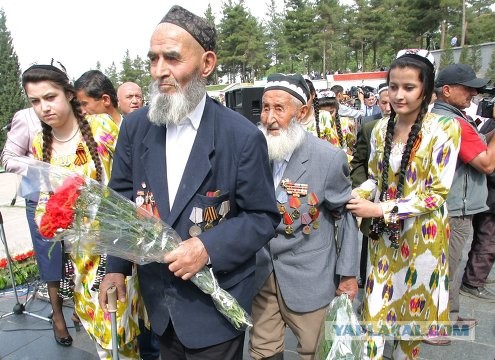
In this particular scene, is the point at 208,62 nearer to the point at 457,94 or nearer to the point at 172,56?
the point at 172,56

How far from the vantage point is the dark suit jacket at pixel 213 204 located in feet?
5.35

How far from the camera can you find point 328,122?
4.84 meters

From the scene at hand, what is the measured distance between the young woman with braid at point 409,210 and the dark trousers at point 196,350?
79 cm

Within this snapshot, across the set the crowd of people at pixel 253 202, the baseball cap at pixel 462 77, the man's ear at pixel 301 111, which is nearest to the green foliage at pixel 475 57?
the baseball cap at pixel 462 77

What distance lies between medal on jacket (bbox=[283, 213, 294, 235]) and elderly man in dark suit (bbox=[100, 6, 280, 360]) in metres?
0.45

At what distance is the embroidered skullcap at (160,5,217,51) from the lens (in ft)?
5.47

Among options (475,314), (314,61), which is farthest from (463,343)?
(314,61)

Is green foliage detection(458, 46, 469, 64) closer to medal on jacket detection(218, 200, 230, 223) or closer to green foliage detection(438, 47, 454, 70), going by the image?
green foliage detection(438, 47, 454, 70)

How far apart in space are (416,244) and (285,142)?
3.02 ft

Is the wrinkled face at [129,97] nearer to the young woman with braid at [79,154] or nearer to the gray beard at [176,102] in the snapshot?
the young woman with braid at [79,154]

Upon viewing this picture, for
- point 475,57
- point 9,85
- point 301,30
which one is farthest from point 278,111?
point 301,30

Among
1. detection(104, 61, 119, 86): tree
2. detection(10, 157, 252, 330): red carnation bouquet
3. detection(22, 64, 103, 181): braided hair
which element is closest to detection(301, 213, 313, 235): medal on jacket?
detection(10, 157, 252, 330): red carnation bouquet

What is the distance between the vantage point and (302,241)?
2.25 metres

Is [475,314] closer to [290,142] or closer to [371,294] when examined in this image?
[371,294]
